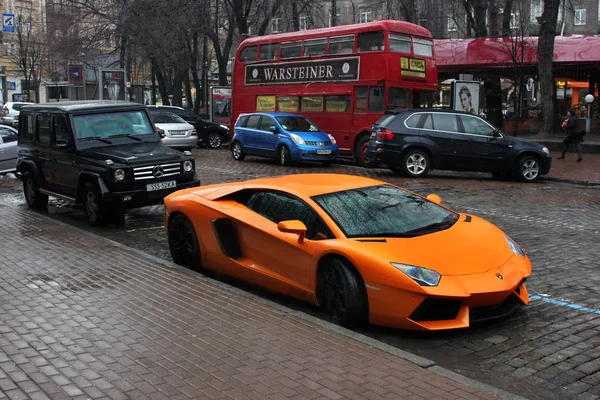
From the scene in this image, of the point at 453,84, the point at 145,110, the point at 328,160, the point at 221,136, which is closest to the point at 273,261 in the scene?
the point at 145,110

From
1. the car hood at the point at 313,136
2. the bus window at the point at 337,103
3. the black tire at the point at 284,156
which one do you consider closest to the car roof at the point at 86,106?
the black tire at the point at 284,156

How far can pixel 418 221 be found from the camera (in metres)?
6.75

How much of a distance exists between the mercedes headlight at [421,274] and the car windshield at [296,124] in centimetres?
1521

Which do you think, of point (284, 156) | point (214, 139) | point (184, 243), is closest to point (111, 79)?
point (214, 139)

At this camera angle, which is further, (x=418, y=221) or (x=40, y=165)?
(x=40, y=165)

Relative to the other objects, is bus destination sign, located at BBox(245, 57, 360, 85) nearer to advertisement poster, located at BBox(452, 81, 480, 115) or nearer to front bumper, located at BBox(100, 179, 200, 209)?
advertisement poster, located at BBox(452, 81, 480, 115)

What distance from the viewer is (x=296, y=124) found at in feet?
68.9

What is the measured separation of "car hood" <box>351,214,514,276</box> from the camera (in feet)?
19.1

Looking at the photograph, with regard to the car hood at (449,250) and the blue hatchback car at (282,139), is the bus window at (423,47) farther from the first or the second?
the car hood at (449,250)

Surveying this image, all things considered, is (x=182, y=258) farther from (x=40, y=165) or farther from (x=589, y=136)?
(x=589, y=136)

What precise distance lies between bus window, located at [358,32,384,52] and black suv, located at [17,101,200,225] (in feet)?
33.3

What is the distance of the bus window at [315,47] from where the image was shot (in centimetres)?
2266

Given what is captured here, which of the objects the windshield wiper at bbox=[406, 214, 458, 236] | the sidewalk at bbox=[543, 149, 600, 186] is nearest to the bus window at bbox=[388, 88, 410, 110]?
the sidewalk at bbox=[543, 149, 600, 186]

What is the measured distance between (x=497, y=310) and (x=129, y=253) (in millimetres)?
4750
